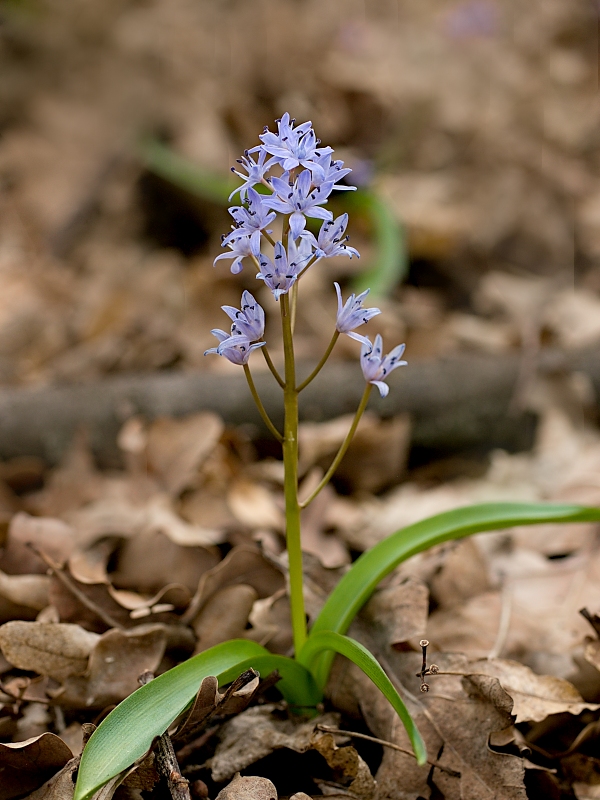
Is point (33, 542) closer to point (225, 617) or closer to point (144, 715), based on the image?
point (225, 617)

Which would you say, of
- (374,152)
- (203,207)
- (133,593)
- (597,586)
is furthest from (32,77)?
(597,586)

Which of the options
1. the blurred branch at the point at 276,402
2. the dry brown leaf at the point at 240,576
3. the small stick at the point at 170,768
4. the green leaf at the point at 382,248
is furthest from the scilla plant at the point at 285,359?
the green leaf at the point at 382,248

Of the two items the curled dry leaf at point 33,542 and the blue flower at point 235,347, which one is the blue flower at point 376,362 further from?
the curled dry leaf at point 33,542

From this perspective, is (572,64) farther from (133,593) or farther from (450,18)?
(133,593)

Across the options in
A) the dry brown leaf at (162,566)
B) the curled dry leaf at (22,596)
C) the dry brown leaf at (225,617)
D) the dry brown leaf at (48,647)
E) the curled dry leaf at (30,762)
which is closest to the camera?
the curled dry leaf at (30,762)

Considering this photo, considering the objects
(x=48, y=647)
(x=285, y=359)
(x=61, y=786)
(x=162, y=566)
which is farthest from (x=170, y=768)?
(x=285, y=359)

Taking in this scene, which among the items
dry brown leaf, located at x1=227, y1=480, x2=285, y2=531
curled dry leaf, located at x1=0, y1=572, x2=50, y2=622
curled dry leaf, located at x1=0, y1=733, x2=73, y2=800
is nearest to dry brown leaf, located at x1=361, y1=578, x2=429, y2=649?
dry brown leaf, located at x1=227, y1=480, x2=285, y2=531
